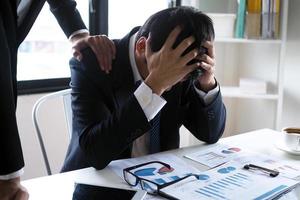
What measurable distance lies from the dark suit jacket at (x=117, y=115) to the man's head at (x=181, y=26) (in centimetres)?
17

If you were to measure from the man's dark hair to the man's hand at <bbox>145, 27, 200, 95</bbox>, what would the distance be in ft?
0.05

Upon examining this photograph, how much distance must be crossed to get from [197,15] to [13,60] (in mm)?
619

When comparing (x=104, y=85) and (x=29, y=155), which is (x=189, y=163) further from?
(x=29, y=155)

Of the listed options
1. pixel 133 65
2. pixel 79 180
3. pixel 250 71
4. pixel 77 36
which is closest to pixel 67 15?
pixel 77 36

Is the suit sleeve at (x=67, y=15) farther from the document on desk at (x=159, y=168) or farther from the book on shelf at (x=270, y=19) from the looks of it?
the book on shelf at (x=270, y=19)

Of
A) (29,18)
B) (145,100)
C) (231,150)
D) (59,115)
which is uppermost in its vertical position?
(29,18)

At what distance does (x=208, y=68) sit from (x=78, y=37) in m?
0.53

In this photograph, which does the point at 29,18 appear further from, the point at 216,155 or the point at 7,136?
the point at 216,155

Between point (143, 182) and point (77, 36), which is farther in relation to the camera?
point (77, 36)

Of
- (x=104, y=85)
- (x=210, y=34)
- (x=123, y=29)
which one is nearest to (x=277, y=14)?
(x=123, y=29)

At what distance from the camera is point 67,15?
5.22 feet

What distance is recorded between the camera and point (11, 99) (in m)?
0.77

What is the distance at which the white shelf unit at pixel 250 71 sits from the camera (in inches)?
97.5

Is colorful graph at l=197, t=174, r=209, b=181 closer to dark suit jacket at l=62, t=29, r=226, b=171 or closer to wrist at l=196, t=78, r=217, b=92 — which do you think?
dark suit jacket at l=62, t=29, r=226, b=171
